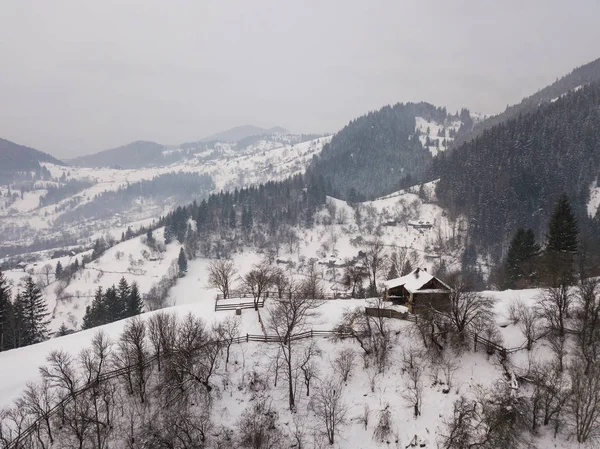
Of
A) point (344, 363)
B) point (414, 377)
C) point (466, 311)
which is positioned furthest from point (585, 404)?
point (344, 363)

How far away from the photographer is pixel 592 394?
23.8 m

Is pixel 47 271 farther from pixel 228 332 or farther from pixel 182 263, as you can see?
pixel 228 332

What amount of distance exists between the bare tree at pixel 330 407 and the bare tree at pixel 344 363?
1087 millimetres

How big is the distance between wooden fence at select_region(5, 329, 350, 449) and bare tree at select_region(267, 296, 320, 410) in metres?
0.76

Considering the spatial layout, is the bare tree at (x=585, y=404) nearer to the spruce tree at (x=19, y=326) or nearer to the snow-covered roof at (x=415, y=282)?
the snow-covered roof at (x=415, y=282)

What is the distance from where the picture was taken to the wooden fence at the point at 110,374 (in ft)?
77.8

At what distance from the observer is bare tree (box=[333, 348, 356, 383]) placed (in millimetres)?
33316

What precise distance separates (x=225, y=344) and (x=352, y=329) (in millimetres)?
14171

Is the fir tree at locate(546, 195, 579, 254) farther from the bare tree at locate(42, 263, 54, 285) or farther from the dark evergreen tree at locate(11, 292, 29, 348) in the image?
the bare tree at locate(42, 263, 54, 285)

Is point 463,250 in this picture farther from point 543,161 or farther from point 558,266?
point 558,266

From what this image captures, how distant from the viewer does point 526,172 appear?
140m

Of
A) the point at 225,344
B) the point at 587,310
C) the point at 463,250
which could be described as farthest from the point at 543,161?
the point at 225,344

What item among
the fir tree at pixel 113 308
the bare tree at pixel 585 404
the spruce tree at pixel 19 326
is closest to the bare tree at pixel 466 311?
the bare tree at pixel 585 404

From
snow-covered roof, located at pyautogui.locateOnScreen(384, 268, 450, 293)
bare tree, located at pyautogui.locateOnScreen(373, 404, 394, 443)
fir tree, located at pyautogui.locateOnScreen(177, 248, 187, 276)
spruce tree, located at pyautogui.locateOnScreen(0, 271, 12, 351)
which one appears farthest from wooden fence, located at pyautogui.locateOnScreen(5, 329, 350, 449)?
fir tree, located at pyautogui.locateOnScreen(177, 248, 187, 276)
